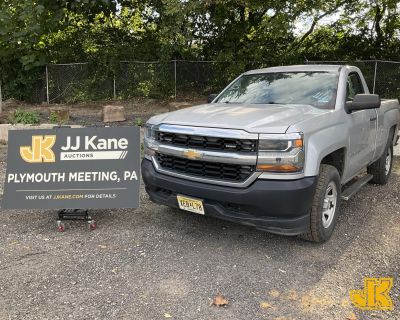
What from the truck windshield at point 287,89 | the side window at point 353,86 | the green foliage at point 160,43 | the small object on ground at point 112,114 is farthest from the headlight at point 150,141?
the green foliage at point 160,43

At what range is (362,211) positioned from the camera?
5.42m

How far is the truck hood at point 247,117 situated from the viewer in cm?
388

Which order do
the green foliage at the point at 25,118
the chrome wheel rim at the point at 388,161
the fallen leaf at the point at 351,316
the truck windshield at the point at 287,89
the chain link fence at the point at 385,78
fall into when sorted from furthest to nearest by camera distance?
1. the chain link fence at the point at 385,78
2. the green foliage at the point at 25,118
3. the chrome wheel rim at the point at 388,161
4. the truck windshield at the point at 287,89
5. the fallen leaf at the point at 351,316

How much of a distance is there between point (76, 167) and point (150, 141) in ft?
3.07

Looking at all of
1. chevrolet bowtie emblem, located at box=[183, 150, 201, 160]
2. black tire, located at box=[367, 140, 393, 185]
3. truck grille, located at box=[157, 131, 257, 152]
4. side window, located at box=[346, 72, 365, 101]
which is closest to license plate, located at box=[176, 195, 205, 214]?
chevrolet bowtie emblem, located at box=[183, 150, 201, 160]

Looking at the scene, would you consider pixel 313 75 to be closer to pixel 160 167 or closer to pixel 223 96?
pixel 223 96

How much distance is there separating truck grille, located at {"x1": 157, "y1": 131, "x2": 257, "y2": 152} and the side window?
185cm

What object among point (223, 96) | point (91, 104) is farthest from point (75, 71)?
point (223, 96)

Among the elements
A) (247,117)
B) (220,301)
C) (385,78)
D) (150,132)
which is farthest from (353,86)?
(385,78)

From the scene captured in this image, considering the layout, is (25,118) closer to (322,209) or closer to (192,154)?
(192,154)

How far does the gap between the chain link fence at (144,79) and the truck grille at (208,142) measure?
10.7 meters

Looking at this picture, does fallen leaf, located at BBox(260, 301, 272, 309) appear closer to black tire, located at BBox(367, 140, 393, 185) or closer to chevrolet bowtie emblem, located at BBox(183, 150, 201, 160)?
chevrolet bowtie emblem, located at BBox(183, 150, 201, 160)

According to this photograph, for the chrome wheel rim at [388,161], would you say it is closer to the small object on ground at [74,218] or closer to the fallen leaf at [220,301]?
the fallen leaf at [220,301]

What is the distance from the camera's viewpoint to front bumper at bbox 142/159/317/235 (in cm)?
376
